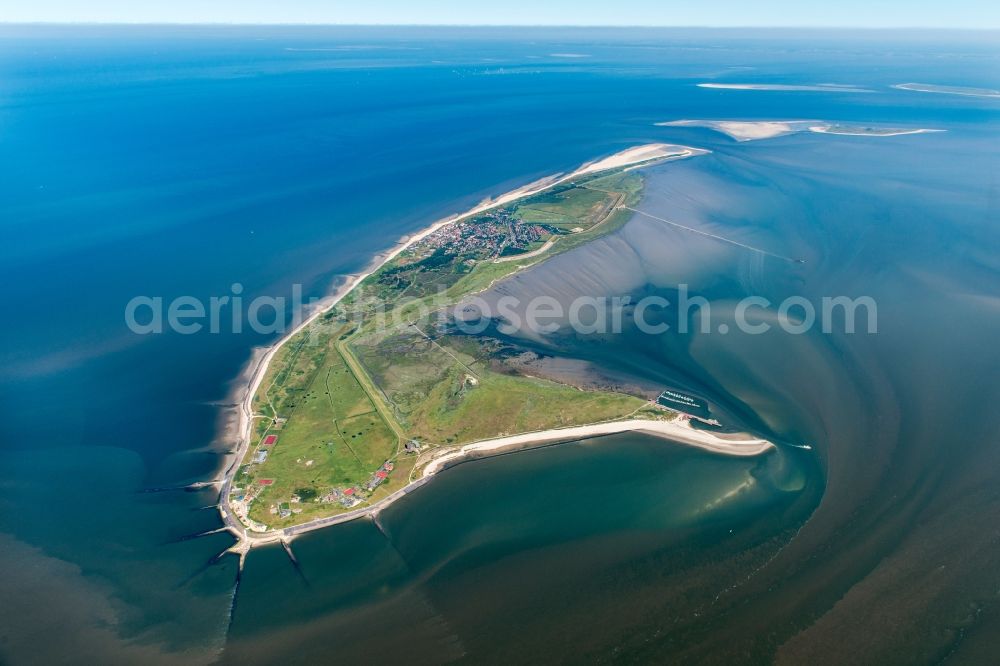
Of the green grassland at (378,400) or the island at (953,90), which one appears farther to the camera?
the island at (953,90)

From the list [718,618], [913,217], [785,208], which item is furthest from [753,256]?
[718,618]

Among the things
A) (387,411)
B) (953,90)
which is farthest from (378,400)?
(953,90)

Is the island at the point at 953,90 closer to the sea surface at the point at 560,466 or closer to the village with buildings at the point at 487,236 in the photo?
the sea surface at the point at 560,466

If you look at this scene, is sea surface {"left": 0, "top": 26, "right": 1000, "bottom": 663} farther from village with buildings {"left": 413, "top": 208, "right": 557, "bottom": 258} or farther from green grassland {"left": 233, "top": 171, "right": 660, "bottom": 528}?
village with buildings {"left": 413, "top": 208, "right": 557, "bottom": 258}

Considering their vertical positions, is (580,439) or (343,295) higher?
(343,295)

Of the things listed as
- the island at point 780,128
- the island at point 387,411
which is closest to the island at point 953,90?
the island at point 780,128

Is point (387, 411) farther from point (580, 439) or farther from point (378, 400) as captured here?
point (580, 439)
